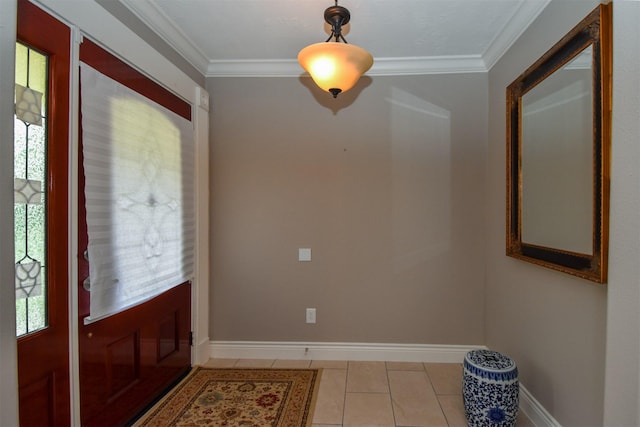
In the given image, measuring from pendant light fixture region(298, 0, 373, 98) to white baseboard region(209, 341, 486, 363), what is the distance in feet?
6.89

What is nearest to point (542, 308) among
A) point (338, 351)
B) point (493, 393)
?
point (493, 393)

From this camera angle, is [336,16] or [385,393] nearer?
[336,16]

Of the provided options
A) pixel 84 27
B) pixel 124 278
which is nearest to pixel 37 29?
pixel 84 27

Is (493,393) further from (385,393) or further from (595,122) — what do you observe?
(595,122)

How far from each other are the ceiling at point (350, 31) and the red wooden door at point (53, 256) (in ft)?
2.15

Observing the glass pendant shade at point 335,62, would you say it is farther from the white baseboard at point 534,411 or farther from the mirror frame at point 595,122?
the white baseboard at point 534,411

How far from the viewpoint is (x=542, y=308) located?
1.82 m

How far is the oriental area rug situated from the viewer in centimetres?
191

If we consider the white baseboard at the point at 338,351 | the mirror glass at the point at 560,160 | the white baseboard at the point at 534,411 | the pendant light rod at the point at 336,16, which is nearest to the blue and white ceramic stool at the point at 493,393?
the white baseboard at the point at 534,411

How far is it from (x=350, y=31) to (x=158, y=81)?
4.41 ft

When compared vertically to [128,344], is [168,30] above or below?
above

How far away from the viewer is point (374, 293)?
268 centimetres

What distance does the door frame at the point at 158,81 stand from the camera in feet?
4.71

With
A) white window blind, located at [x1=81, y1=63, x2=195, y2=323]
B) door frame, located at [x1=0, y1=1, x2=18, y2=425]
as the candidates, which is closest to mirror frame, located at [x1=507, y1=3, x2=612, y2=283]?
door frame, located at [x1=0, y1=1, x2=18, y2=425]
